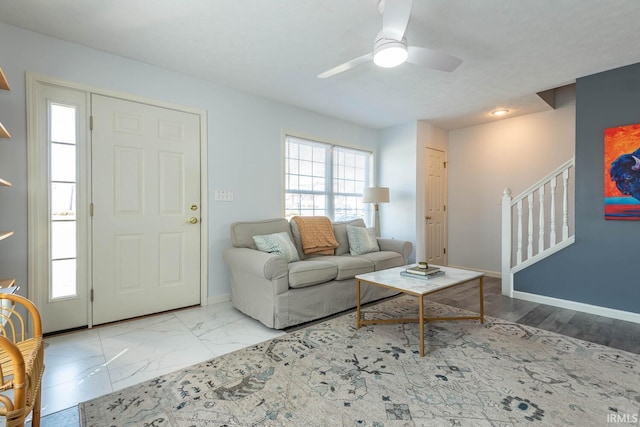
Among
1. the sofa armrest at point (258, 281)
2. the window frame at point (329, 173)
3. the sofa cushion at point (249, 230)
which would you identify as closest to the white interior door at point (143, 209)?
the sofa cushion at point (249, 230)

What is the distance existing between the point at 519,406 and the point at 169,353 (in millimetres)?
2204

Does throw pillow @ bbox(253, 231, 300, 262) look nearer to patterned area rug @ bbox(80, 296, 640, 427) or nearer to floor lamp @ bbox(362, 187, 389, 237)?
patterned area rug @ bbox(80, 296, 640, 427)

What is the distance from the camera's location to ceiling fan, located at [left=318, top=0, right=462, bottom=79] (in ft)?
5.56

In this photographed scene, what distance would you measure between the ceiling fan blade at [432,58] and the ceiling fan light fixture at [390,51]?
0.34 feet

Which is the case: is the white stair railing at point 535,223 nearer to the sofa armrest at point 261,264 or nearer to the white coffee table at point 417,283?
the white coffee table at point 417,283

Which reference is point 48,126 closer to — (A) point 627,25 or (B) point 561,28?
(B) point 561,28

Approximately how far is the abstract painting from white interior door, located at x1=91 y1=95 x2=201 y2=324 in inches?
161

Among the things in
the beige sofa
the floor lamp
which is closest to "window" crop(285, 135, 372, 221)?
the floor lamp

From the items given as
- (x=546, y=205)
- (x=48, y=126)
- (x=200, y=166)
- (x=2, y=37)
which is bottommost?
(x=546, y=205)

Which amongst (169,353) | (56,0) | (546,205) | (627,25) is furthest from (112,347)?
(546,205)

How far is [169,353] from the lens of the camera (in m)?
2.16

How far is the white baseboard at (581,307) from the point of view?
110 inches

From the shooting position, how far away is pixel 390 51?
1.91m

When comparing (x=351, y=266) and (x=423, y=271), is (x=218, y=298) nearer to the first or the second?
(x=351, y=266)
